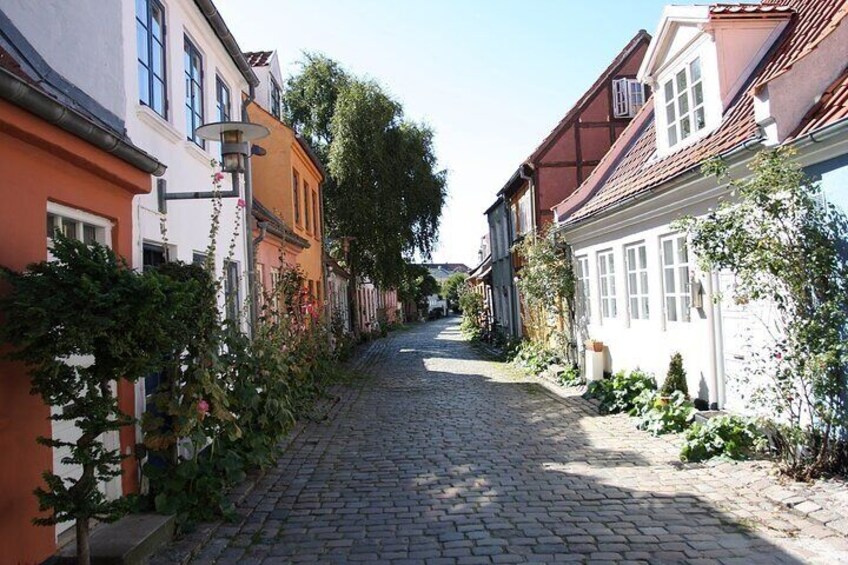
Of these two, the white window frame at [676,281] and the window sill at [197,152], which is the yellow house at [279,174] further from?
the white window frame at [676,281]

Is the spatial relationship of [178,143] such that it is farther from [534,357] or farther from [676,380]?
[534,357]

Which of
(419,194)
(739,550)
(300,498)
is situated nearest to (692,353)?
(739,550)

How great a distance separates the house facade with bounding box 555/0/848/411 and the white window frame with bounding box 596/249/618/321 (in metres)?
0.02

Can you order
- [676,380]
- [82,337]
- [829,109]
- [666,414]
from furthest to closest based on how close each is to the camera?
[676,380], [666,414], [829,109], [82,337]

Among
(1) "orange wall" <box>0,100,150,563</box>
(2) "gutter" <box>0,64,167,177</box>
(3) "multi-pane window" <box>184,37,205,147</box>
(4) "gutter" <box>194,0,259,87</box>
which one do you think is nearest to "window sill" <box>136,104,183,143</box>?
(3) "multi-pane window" <box>184,37,205,147</box>

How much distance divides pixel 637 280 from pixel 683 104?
2.67 metres

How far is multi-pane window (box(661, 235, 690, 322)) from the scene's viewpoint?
9.17m

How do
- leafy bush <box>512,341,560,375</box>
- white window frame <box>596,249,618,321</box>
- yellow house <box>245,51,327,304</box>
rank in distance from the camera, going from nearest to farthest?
white window frame <box>596,249,618,321</box> → yellow house <box>245,51,327,304</box> → leafy bush <box>512,341,560,375</box>

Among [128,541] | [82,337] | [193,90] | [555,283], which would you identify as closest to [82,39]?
[193,90]

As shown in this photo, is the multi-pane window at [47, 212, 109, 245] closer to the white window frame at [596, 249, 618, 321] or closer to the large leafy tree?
the white window frame at [596, 249, 618, 321]

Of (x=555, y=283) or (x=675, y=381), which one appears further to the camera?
(x=555, y=283)

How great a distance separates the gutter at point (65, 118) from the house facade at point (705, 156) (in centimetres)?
505

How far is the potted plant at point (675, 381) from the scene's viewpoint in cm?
907

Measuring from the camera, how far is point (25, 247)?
392cm
